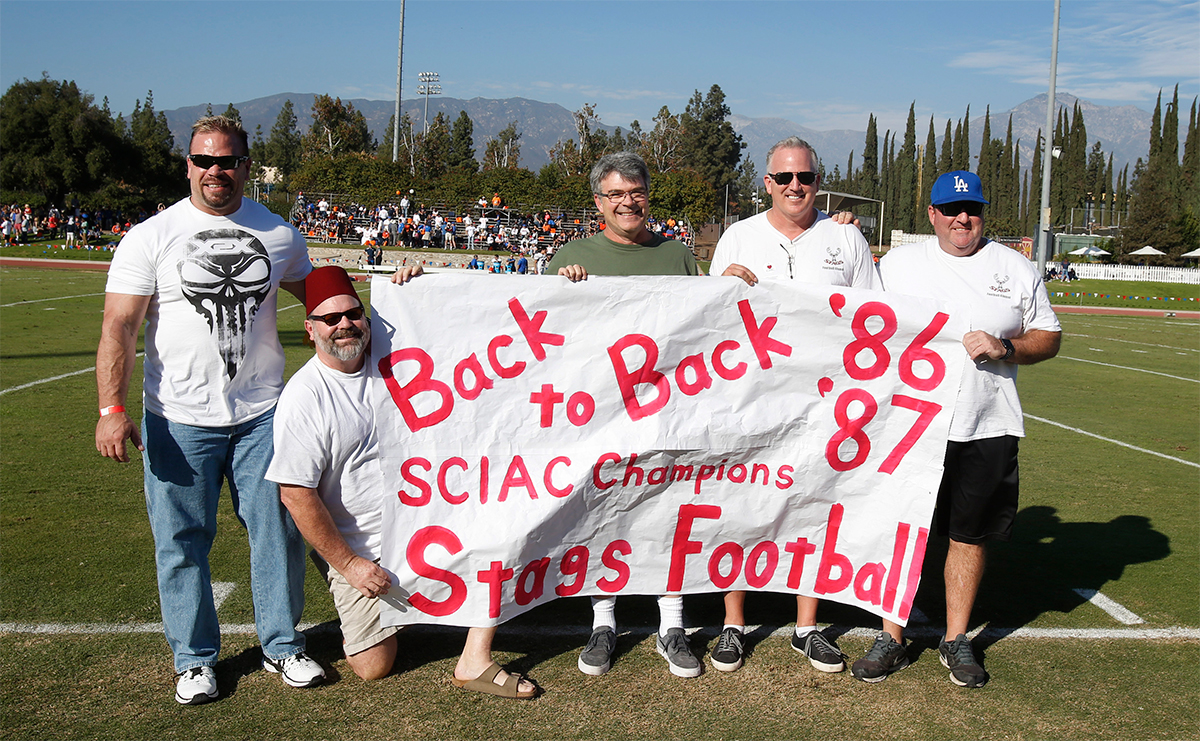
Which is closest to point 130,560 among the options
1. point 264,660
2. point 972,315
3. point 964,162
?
point 264,660

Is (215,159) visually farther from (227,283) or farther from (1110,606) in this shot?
(1110,606)

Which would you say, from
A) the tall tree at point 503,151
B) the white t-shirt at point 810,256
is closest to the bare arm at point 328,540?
the white t-shirt at point 810,256

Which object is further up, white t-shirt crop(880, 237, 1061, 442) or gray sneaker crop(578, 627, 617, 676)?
white t-shirt crop(880, 237, 1061, 442)

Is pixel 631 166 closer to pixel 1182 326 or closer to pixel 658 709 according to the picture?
pixel 658 709

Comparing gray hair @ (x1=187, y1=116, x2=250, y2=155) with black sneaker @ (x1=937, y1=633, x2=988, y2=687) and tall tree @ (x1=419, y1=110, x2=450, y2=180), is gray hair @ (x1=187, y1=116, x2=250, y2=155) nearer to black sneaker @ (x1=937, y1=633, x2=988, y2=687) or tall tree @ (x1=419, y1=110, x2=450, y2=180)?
black sneaker @ (x1=937, y1=633, x2=988, y2=687)

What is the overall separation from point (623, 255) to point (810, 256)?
87 cm

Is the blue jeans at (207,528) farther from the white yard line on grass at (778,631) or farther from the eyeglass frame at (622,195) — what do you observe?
the eyeglass frame at (622,195)

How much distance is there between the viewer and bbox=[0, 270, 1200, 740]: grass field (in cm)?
342

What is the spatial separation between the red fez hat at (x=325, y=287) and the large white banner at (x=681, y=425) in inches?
6.8

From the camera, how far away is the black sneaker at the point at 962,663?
150 inches

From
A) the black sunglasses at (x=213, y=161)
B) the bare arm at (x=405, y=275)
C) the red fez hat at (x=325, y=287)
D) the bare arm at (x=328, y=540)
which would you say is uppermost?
the black sunglasses at (x=213, y=161)

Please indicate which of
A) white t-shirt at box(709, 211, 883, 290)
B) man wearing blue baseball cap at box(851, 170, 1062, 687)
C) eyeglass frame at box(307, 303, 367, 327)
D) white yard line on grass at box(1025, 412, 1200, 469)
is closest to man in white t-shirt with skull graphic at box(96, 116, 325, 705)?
eyeglass frame at box(307, 303, 367, 327)

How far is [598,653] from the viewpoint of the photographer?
3.88 meters

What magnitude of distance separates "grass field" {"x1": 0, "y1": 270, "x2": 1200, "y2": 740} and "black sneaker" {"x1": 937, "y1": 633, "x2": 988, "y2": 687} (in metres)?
0.06
